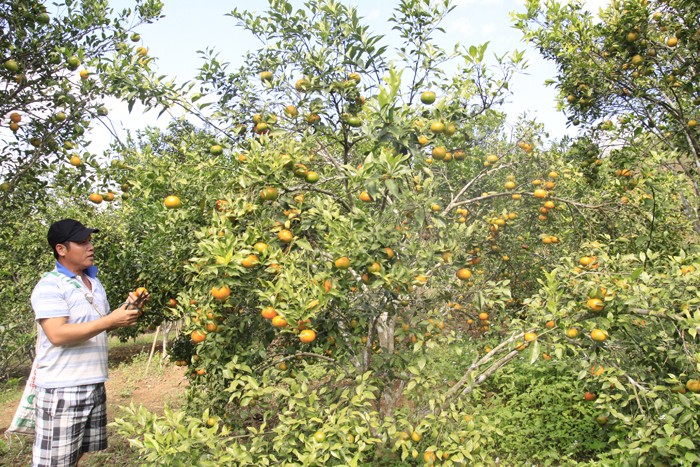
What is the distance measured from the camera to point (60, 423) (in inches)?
75.7

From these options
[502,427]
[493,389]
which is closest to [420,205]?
[502,427]

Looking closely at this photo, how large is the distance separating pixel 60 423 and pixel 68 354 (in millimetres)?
322

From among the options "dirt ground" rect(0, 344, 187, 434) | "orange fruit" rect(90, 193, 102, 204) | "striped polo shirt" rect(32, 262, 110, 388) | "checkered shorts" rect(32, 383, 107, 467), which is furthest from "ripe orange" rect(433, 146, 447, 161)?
"dirt ground" rect(0, 344, 187, 434)

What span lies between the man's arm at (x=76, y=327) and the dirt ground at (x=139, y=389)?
10.1ft

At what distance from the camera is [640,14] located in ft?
12.0

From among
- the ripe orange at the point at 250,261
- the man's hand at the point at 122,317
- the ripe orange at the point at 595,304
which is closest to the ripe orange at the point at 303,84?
the ripe orange at the point at 250,261

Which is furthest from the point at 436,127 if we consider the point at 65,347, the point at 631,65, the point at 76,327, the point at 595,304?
the point at 631,65

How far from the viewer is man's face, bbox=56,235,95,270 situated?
2068 millimetres

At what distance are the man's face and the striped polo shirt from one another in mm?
49

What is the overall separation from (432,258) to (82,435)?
1972 mm

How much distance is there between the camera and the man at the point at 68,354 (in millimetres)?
1883

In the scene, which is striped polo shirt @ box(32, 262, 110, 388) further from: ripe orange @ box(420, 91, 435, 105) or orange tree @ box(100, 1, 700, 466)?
ripe orange @ box(420, 91, 435, 105)

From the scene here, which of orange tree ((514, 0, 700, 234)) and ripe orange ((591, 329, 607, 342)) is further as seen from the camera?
orange tree ((514, 0, 700, 234))

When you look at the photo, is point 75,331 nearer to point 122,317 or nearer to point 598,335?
point 122,317
